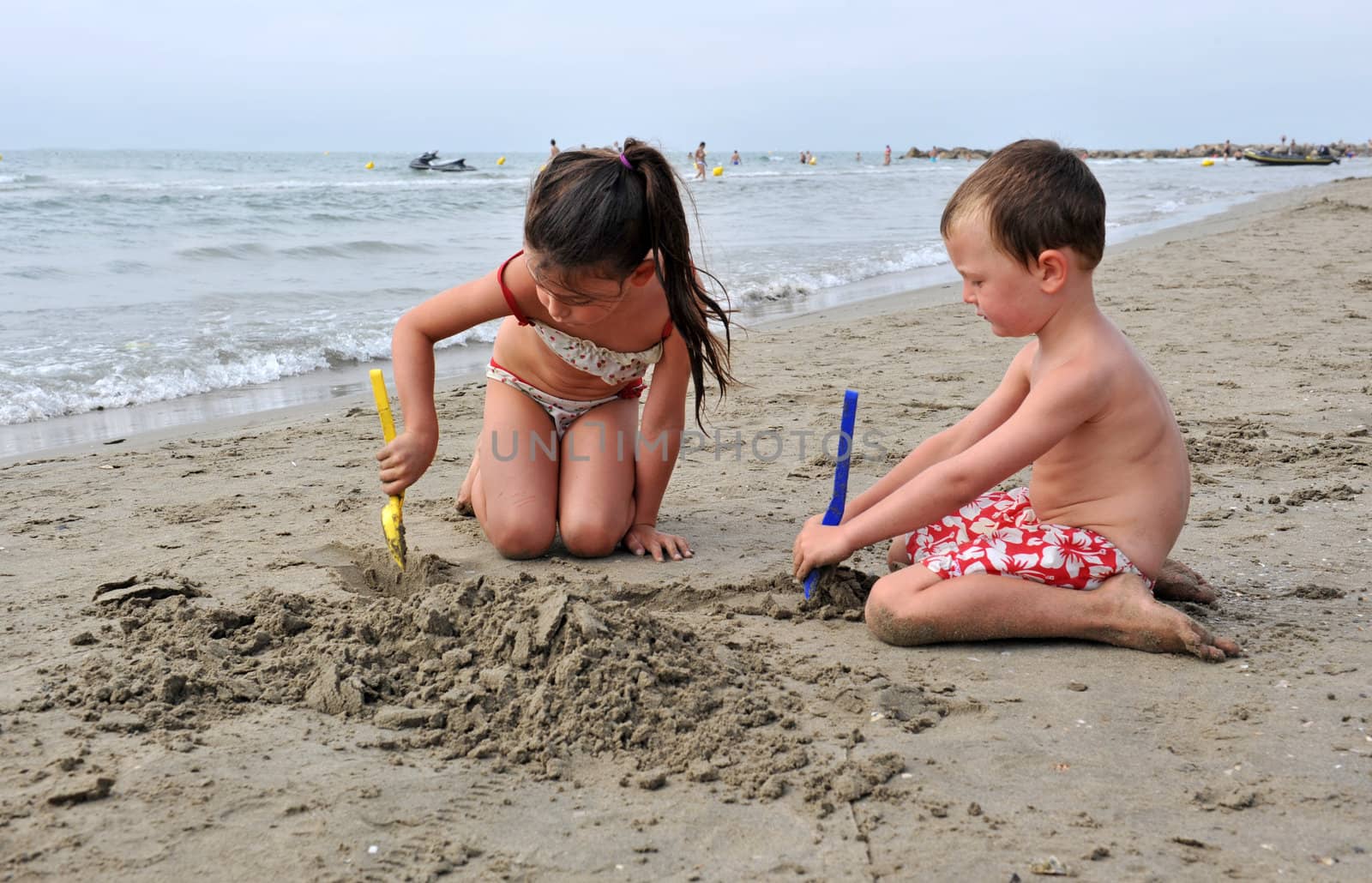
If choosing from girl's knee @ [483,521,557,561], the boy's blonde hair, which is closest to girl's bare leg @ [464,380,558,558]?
girl's knee @ [483,521,557,561]

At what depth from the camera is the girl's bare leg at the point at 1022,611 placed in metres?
2.21

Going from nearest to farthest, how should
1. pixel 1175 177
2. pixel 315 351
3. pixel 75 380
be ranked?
pixel 75 380
pixel 315 351
pixel 1175 177

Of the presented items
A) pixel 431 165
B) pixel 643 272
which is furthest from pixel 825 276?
pixel 431 165

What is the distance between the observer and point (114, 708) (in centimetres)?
192

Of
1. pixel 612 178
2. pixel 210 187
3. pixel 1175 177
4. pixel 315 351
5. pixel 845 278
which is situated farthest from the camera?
pixel 1175 177

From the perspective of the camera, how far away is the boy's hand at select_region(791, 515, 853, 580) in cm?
237

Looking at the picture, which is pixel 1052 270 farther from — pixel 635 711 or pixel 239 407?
pixel 239 407

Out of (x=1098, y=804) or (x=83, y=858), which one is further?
(x=1098, y=804)

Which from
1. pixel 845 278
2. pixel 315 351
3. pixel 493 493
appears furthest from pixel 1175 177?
pixel 493 493

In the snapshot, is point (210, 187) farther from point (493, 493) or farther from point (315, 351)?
point (493, 493)

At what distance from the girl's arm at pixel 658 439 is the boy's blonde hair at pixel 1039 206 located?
1.09m

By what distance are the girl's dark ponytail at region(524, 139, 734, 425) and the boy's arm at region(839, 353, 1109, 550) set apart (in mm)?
949

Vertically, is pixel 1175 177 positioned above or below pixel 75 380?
above

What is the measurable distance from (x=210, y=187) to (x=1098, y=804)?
996 inches
